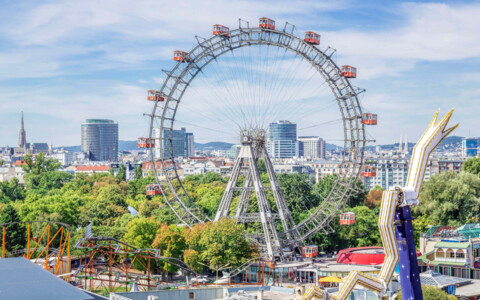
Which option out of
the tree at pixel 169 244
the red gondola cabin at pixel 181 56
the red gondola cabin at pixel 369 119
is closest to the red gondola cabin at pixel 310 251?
the tree at pixel 169 244

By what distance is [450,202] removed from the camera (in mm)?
83438

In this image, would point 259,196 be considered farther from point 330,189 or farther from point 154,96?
point 330,189

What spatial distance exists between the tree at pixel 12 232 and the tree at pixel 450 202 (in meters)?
50.1

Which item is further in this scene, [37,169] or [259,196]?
[37,169]

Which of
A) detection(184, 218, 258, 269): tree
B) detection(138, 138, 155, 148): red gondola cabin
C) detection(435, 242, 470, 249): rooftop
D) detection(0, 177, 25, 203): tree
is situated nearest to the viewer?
detection(435, 242, 470, 249): rooftop

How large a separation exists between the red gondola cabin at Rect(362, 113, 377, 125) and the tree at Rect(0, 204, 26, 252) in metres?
41.5

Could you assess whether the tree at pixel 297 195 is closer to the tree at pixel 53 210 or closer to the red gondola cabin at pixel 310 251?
the red gondola cabin at pixel 310 251

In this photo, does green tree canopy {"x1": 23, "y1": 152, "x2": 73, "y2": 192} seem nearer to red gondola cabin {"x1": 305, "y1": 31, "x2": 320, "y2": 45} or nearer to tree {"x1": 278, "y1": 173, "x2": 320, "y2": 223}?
tree {"x1": 278, "y1": 173, "x2": 320, "y2": 223}

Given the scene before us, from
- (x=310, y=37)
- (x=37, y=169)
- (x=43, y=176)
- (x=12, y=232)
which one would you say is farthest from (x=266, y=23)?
(x=37, y=169)

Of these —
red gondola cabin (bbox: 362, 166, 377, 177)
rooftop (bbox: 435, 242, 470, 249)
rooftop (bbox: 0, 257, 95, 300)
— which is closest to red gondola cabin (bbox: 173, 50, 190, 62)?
red gondola cabin (bbox: 362, 166, 377, 177)

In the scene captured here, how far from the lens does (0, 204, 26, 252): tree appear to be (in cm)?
7400

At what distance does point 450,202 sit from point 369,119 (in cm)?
2239

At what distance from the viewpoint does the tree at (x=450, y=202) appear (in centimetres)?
8238

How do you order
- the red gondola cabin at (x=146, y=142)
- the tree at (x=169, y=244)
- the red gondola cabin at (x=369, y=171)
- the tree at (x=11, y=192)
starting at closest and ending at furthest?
the tree at (x=169, y=244) < the red gondola cabin at (x=369, y=171) < the red gondola cabin at (x=146, y=142) < the tree at (x=11, y=192)
